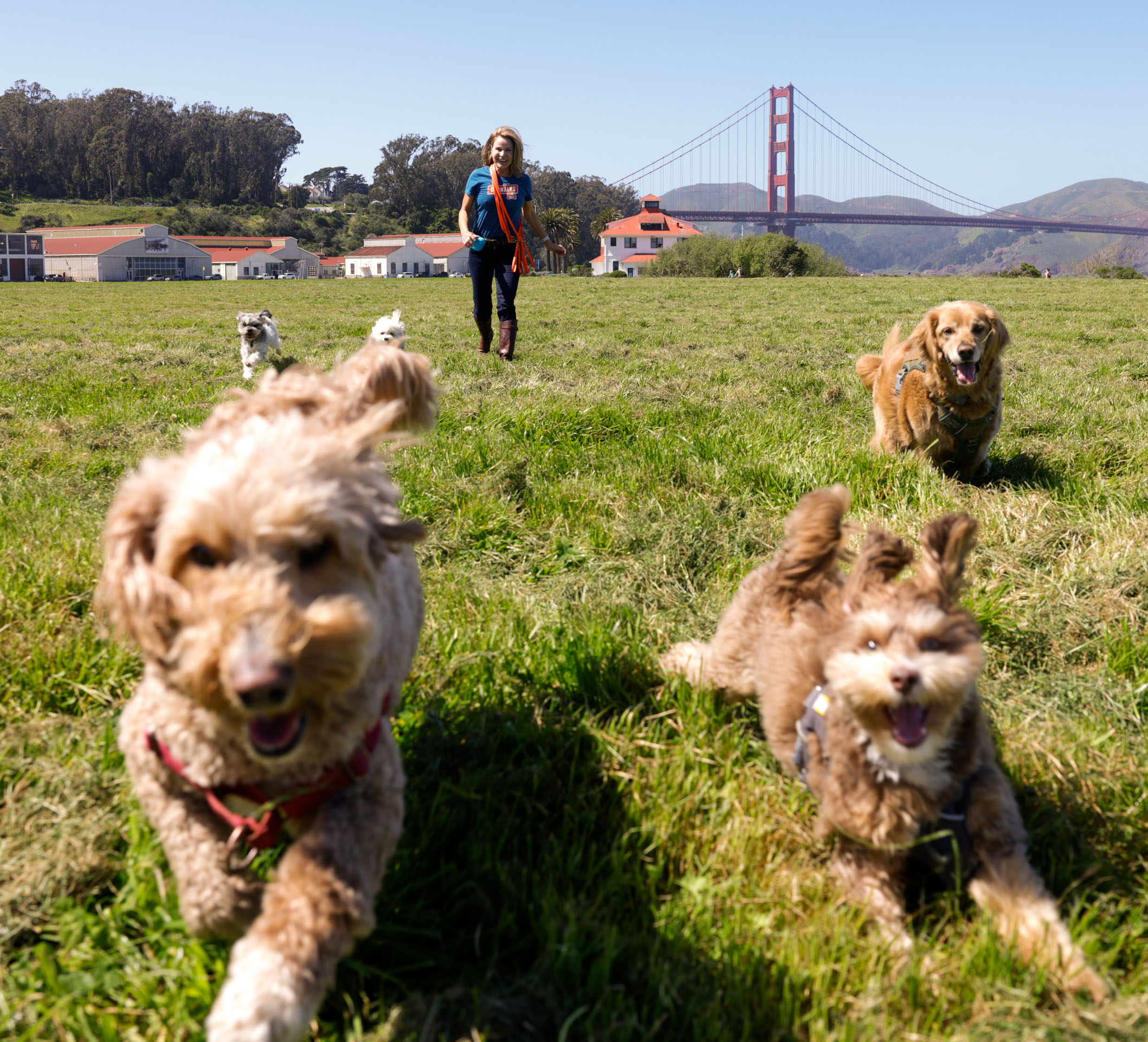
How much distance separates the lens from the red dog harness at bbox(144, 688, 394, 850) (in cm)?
215

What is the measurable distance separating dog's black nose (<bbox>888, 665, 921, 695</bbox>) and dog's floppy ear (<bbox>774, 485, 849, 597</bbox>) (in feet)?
2.49

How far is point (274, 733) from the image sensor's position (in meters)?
1.96

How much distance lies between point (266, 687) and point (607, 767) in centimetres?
145

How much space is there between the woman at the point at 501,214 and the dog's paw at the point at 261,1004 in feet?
32.1

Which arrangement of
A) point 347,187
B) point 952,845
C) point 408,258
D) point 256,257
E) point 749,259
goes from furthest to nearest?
1. point 347,187
2. point 408,258
3. point 256,257
4. point 749,259
5. point 952,845

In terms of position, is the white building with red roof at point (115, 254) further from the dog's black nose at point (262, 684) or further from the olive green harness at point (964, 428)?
the dog's black nose at point (262, 684)

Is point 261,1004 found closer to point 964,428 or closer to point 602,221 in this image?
point 964,428

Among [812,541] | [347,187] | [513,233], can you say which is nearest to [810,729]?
[812,541]

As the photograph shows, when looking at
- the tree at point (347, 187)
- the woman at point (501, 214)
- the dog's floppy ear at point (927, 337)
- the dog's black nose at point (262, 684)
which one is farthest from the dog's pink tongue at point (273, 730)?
the tree at point (347, 187)

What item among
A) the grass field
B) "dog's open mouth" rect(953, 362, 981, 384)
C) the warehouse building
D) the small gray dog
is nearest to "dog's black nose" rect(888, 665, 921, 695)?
the grass field

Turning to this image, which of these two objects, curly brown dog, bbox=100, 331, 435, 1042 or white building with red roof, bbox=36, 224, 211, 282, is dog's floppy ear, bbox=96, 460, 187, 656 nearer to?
curly brown dog, bbox=100, 331, 435, 1042

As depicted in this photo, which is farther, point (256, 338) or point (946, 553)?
point (256, 338)

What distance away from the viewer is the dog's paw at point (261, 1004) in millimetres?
1732

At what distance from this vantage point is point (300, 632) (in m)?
1.91
